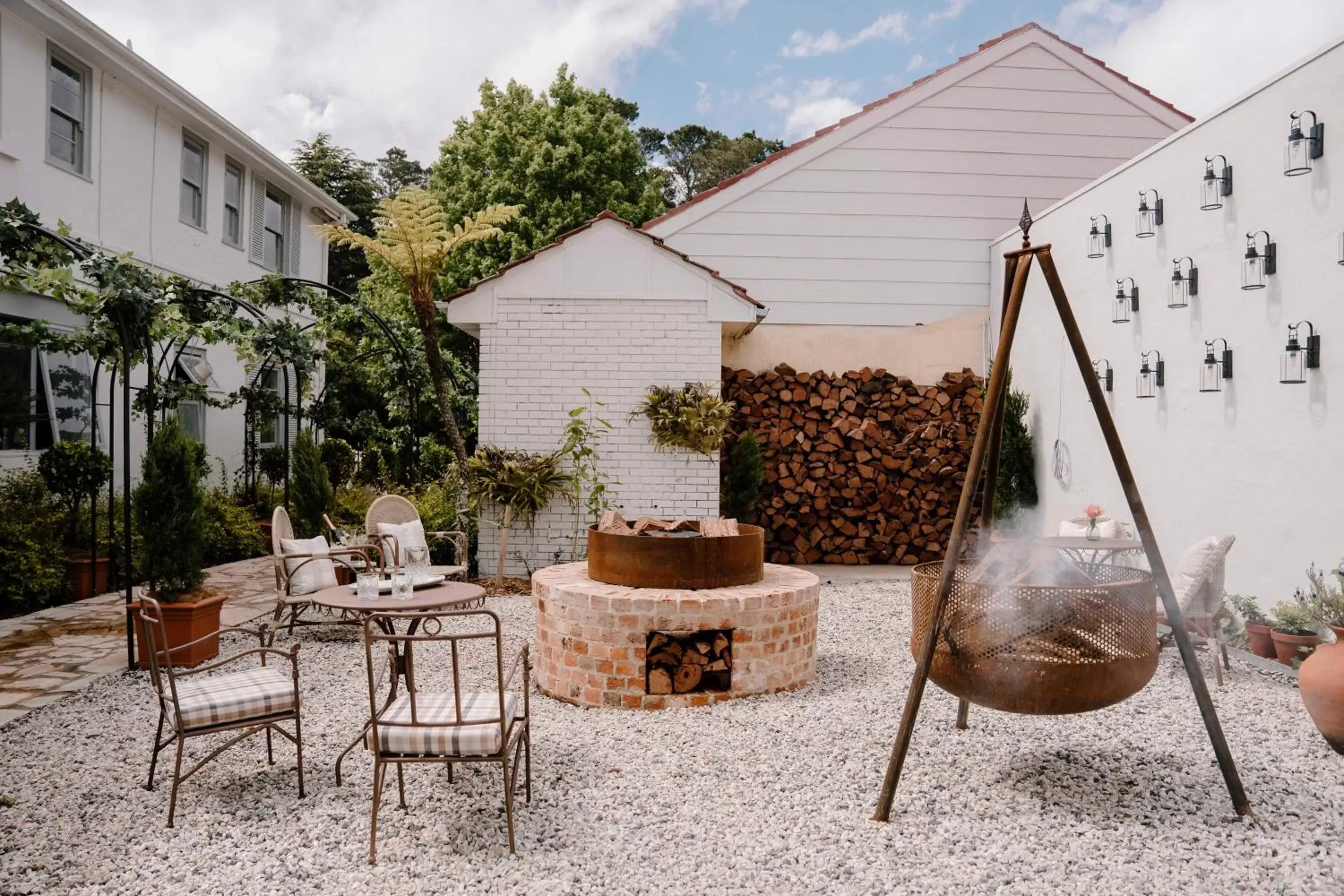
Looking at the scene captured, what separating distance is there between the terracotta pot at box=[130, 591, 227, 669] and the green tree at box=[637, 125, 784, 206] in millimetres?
22318

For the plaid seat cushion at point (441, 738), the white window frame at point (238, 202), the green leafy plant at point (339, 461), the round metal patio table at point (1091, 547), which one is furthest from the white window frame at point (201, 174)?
the round metal patio table at point (1091, 547)

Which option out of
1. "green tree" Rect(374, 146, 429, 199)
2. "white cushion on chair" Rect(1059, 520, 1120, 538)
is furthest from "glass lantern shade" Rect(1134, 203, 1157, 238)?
"green tree" Rect(374, 146, 429, 199)

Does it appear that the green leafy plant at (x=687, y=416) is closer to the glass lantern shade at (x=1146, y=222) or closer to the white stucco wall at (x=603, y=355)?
the white stucco wall at (x=603, y=355)

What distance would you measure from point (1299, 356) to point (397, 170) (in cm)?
3127

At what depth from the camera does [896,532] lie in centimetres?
973

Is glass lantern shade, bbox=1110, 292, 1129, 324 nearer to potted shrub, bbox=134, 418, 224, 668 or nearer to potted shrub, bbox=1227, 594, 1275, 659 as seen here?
potted shrub, bbox=1227, 594, 1275, 659

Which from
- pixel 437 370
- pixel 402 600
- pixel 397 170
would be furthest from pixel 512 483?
pixel 397 170

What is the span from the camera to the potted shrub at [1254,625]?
218 inches

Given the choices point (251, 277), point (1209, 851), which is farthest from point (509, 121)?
point (1209, 851)

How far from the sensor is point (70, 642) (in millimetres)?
6355

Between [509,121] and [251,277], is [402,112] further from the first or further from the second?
[251,277]

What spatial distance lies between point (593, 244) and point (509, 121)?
12898mm

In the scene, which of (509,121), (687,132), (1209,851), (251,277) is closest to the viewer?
(1209,851)

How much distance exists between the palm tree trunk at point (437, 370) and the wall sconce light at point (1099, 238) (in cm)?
582
